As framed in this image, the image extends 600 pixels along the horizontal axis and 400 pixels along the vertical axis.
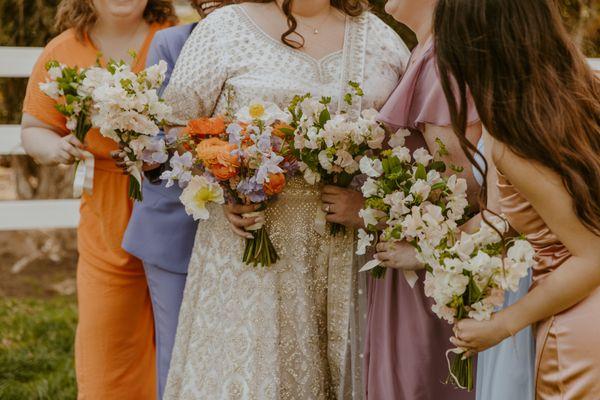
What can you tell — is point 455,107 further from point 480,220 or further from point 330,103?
point 330,103

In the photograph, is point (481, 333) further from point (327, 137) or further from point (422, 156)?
point (327, 137)

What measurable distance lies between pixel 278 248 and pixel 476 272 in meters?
0.96

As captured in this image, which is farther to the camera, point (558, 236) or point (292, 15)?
point (292, 15)

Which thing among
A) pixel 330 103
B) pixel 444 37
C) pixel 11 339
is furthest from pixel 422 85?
pixel 11 339

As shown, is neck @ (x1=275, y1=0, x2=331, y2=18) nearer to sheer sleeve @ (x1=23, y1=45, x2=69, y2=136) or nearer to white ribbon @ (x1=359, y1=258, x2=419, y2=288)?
white ribbon @ (x1=359, y1=258, x2=419, y2=288)

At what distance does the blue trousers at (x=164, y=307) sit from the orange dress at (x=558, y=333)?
1530mm

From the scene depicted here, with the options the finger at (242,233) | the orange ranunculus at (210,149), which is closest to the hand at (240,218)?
the finger at (242,233)

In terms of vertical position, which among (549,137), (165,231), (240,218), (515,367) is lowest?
(165,231)

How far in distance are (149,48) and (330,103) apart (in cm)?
93

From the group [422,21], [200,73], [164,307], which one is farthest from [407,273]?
[164,307]

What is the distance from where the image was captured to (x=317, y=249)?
3.31 m

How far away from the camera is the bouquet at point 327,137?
295 cm

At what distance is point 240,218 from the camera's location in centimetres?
317

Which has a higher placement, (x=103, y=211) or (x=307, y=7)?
(x=307, y=7)
